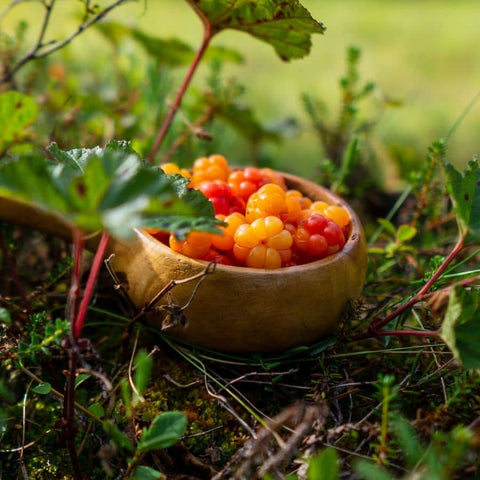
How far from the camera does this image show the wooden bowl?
107 centimetres

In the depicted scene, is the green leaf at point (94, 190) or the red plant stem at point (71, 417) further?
the red plant stem at point (71, 417)

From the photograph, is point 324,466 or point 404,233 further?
point 404,233

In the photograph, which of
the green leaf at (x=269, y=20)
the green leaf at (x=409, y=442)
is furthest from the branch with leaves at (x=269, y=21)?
the green leaf at (x=409, y=442)

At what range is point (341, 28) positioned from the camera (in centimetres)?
412

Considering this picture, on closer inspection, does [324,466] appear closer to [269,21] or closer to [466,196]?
[466,196]

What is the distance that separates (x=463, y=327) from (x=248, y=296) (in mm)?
372

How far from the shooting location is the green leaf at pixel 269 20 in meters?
1.37

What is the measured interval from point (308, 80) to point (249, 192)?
2.24 m

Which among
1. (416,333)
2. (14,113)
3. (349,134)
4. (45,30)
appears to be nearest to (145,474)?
(416,333)

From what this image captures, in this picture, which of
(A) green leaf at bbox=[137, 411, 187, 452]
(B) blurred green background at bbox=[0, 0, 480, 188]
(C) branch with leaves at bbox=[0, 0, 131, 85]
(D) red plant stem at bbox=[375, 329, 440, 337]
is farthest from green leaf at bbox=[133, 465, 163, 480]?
(B) blurred green background at bbox=[0, 0, 480, 188]

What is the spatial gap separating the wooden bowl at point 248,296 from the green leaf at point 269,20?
58 cm

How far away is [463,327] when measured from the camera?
0.95m

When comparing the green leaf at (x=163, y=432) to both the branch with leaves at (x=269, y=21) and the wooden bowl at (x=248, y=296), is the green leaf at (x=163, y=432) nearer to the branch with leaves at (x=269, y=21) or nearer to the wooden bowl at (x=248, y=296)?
the wooden bowl at (x=248, y=296)

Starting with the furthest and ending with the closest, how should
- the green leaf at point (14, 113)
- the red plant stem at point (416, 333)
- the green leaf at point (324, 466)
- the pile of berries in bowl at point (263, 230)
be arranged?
the green leaf at point (14, 113)
the pile of berries in bowl at point (263, 230)
the red plant stem at point (416, 333)
the green leaf at point (324, 466)
